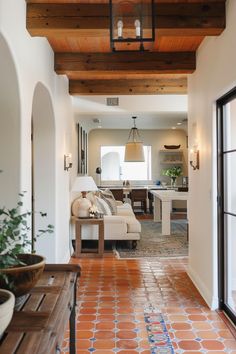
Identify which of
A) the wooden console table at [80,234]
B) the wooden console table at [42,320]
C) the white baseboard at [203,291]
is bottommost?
the white baseboard at [203,291]

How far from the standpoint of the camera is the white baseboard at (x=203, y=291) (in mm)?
3316

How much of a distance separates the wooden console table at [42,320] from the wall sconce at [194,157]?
2416mm

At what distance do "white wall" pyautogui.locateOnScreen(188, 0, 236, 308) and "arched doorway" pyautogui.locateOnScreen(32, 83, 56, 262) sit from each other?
1723mm

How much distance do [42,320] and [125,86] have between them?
4.51 meters

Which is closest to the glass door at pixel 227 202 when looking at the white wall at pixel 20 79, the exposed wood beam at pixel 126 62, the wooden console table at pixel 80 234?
the exposed wood beam at pixel 126 62

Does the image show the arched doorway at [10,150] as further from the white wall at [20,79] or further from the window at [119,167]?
the window at [119,167]

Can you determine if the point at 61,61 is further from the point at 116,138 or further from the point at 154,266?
the point at 116,138

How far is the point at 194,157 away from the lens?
13.4 ft

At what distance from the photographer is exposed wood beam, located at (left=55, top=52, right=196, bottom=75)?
13.2 ft

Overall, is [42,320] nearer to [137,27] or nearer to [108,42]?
[137,27]

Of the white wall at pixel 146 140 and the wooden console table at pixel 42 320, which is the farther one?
the white wall at pixel 146 140

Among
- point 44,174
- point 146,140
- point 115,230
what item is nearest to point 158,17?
point 44,174

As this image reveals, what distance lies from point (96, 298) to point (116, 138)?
7.88 metres

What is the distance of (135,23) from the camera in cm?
216
